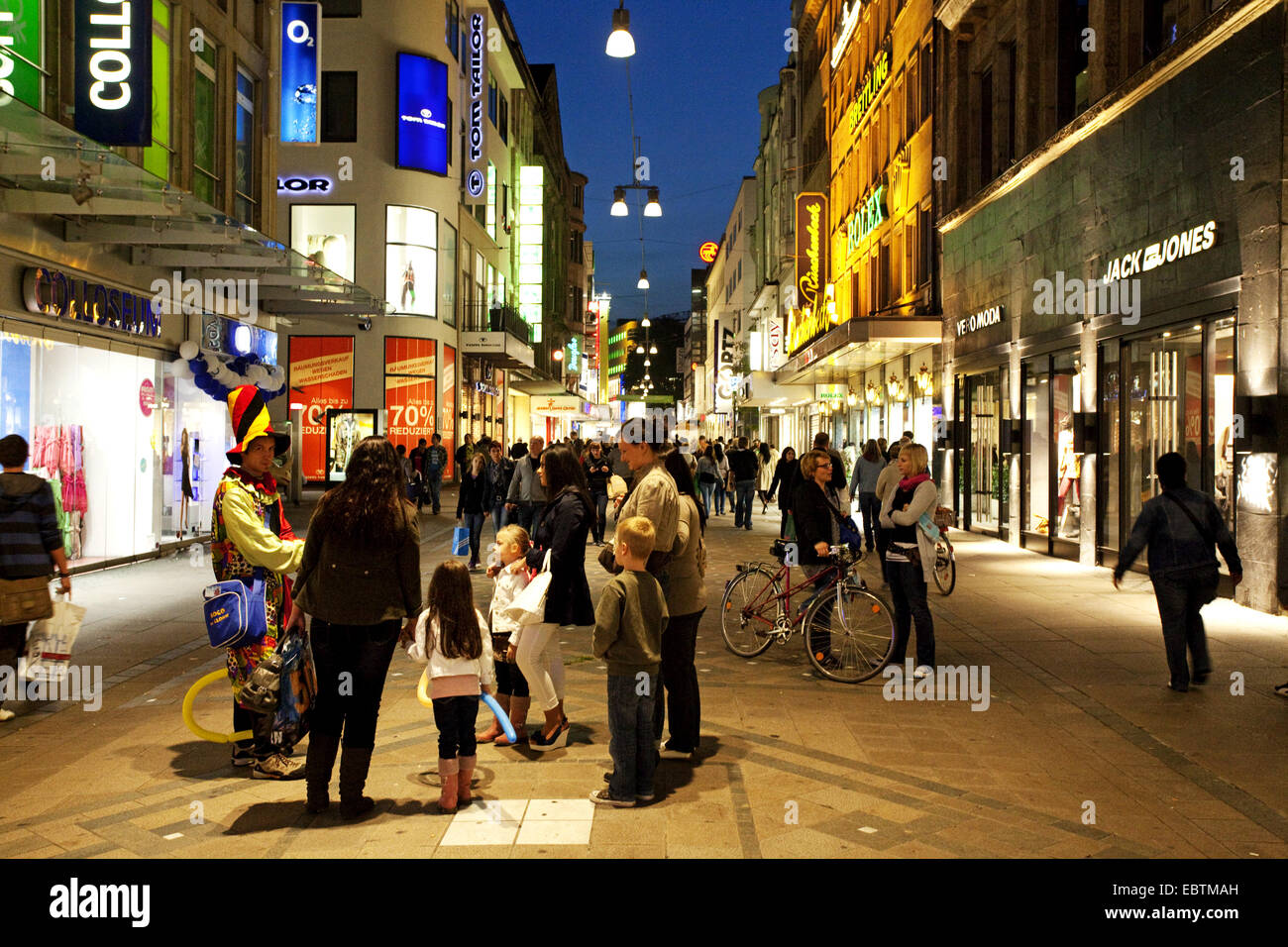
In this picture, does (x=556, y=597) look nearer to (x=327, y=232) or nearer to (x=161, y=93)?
(x=161, y=93)

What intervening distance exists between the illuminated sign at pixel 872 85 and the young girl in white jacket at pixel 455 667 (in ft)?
90.3

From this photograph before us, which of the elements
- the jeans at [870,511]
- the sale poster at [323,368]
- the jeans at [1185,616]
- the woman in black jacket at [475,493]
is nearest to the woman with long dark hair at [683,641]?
the jeans at [1185,616]

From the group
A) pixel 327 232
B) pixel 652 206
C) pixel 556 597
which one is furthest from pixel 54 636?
pixel 652 206

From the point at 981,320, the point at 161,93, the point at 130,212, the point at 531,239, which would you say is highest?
the point at 531,239

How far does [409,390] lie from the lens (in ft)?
112

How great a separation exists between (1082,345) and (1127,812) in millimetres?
12023

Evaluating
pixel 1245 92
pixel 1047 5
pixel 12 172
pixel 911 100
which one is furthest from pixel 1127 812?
pixel 911 100

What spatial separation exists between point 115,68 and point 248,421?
8293 mm

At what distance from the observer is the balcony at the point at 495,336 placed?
39062 millimetres

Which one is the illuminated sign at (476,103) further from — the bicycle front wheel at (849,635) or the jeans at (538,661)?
the jeans at (538,661)

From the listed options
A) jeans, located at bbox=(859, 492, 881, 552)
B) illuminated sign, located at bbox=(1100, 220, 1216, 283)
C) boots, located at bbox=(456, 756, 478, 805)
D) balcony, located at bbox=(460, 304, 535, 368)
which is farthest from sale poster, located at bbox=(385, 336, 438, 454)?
Answer: boots, located at bbox=(456, 756, 478, 805)

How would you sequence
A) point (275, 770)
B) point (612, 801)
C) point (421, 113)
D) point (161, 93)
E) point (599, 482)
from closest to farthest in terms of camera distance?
point (612, 801) < point (275, 770) < point (161, 93) < point (599, 482) < point (421, 113)

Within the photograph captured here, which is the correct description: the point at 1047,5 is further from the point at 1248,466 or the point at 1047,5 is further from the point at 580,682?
the point at 580,682
